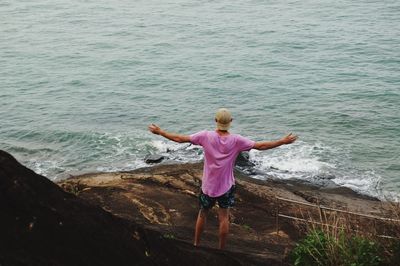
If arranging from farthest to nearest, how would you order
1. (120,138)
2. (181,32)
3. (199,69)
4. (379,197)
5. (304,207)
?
(181,32)
(199,69)
(120,138)
(379,197)
(304,207)

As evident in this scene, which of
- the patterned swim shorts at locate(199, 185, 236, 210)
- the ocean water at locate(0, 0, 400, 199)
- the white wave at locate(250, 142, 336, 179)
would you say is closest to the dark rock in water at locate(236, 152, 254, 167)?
the white wave at locate(250, 142, 336, 179)

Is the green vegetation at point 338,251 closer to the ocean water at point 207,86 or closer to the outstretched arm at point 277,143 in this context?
the outstretched arm at point 277,143

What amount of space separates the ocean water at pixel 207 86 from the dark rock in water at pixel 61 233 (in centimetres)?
1411

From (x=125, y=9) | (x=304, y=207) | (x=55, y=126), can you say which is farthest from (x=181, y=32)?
(x=304, y=207)

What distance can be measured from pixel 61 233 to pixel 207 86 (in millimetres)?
27172

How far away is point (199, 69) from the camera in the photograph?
35688 millimetres

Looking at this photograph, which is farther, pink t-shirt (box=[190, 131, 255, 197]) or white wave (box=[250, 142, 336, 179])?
white wave (box=[250, 142, 336, 179])

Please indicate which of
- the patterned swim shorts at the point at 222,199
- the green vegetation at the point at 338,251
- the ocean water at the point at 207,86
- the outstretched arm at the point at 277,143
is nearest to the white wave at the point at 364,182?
the ocean water at the point at 207,86

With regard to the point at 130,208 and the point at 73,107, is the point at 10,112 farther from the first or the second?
the point at 130,208

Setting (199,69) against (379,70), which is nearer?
(379,70)

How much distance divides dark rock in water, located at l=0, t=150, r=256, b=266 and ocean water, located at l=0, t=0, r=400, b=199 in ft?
46.3

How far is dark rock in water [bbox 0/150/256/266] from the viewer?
4809mm

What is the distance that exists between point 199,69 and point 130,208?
2564 cm

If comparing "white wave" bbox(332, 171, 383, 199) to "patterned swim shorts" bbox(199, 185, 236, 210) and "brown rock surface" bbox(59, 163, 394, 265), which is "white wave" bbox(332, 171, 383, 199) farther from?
"patterned swim shorts" bbox(199, 185, 236, 210)
